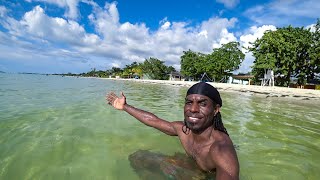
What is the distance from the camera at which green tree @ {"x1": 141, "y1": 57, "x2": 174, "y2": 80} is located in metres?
95.3

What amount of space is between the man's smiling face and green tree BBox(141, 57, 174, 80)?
92.6 meters

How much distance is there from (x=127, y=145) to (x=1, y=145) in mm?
2094

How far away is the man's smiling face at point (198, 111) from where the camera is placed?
272 cm

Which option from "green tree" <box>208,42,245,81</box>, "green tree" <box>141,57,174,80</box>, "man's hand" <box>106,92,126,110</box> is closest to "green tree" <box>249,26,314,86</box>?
"green tree" <box>208,42,245,81</box>

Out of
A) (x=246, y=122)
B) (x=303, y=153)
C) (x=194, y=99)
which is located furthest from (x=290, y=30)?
(x=194, y=99)

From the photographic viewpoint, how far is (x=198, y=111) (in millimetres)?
2721

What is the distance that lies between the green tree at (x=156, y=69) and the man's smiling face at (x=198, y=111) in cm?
9258

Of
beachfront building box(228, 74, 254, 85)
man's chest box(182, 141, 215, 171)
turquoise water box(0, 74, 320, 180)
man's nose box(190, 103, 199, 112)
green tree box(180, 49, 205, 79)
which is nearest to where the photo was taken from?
man's nose box(190, 103, 199, 112)

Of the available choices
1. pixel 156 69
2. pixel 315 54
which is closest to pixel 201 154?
pixel 315 54

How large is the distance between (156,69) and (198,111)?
92943 mm

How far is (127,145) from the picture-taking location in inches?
188

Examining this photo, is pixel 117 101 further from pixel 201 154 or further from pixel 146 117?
pixel 201 154

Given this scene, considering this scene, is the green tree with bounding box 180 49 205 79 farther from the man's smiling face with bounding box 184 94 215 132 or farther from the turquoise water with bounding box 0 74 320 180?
the man's smiling face with bounding box 184 94 215 132

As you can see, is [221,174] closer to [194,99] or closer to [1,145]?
[194,99]
